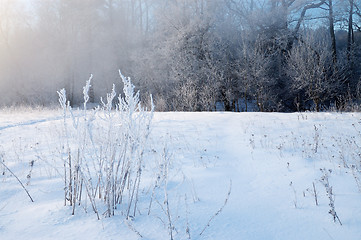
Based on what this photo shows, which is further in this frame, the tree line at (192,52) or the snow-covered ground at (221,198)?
the tree line at (192,52)

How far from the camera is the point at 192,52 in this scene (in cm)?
1881

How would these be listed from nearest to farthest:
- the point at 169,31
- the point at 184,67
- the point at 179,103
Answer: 1. the point at 179,103
2. the point at 184,67
3. the point at 169,31

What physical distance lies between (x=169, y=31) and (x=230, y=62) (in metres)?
5.45

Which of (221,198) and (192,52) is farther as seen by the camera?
(192,52)

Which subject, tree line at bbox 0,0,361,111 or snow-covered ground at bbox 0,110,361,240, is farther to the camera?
tree line at bbox 0,0,361,111

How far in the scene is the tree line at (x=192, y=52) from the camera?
669 inches

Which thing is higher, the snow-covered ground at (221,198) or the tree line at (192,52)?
the tree line at (192,52)

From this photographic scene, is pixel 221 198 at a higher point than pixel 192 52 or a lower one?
lower

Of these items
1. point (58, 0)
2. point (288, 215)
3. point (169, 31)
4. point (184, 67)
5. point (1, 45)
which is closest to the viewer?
point (288, 215)

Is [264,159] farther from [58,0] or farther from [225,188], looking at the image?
[58,0]

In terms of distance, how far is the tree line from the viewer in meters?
17.0

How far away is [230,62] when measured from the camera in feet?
62.5

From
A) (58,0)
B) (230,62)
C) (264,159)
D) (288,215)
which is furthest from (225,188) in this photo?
(58,0)

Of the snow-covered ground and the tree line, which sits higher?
the tree line
